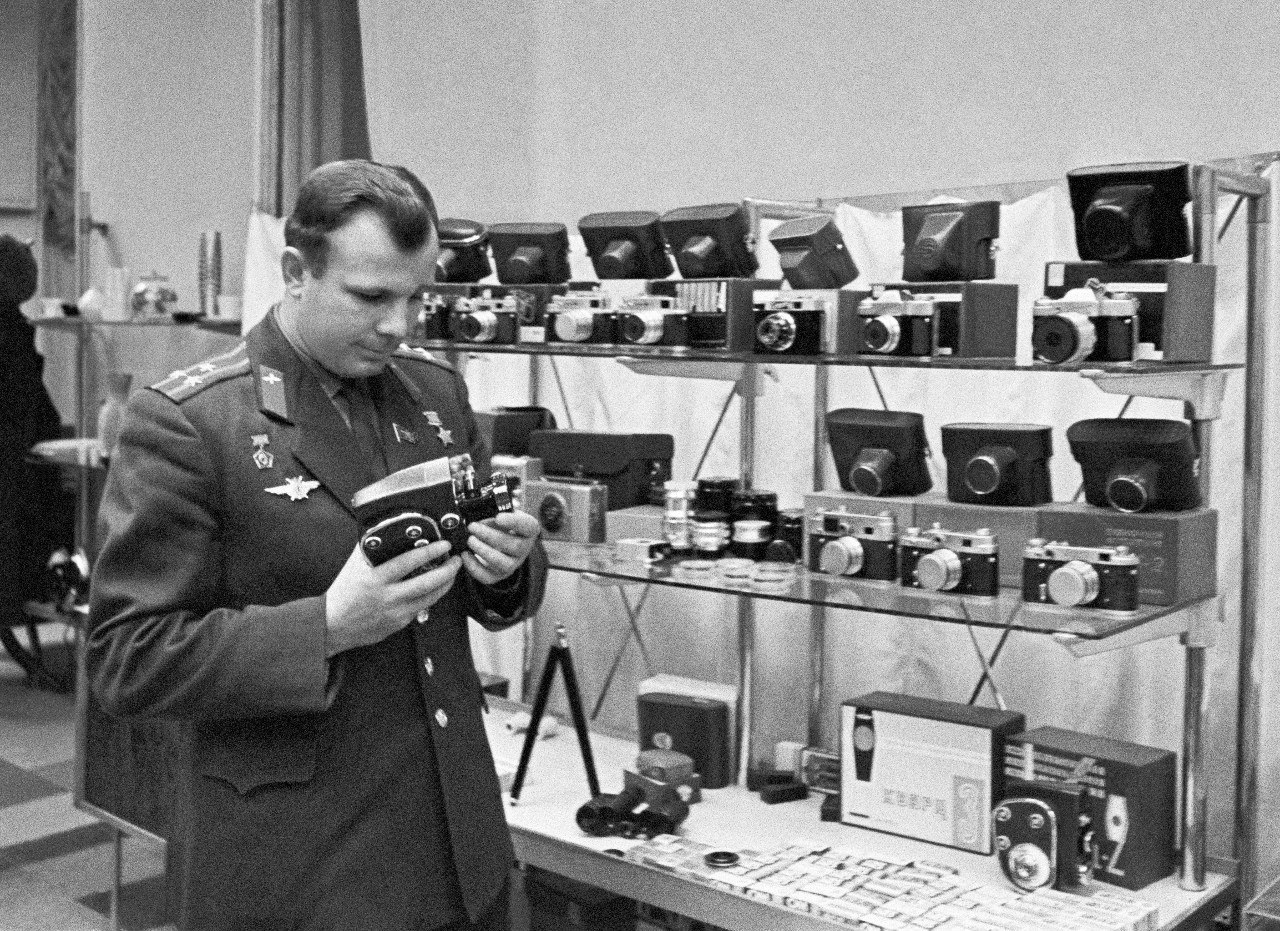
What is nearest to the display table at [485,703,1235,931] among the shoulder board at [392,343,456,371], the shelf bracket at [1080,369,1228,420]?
the shelf bracket at [1080,369,1228,420]

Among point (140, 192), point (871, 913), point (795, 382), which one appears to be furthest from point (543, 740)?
point (140, 192)

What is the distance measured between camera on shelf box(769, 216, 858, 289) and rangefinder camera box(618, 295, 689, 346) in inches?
9.2

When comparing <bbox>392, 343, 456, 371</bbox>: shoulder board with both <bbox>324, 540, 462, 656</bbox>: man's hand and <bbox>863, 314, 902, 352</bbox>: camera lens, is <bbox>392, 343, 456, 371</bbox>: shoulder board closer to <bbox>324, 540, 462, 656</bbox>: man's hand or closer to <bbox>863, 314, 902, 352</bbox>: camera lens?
<bbox>324, 540, 462, 656</bbox>: man's hand

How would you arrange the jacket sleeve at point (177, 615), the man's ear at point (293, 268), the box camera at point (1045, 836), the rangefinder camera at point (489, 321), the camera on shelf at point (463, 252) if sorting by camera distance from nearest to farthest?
the jacket sleeve at point (177, 615)
the man's ear at point (293, 268)
the box camera at point (1045, 836)
the rangefinder camera at point (489, 321)
the camera on shelf at point (463, 252)

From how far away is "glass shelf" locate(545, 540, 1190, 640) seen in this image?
7.77 ft

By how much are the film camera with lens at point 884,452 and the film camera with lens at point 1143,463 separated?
32 centimetres

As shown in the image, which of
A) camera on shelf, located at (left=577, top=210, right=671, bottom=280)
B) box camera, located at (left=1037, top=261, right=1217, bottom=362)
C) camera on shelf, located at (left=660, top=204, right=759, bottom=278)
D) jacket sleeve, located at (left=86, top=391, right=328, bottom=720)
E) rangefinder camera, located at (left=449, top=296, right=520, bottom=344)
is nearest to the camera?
jacket sleeve, located at (left=86, top=391, right=328, bottom=720)

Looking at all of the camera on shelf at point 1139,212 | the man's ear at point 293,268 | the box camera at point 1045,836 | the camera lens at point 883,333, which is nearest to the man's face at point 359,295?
the man's ear at point 293,268

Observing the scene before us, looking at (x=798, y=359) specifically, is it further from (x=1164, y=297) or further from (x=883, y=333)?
(x=1164, y=297)

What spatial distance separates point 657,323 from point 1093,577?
972 mm

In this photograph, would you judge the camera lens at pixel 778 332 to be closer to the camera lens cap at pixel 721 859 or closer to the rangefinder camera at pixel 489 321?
the rangefinder camera at pixel 489 321

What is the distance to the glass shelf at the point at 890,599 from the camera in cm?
237

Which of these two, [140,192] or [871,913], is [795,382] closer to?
[871,913]

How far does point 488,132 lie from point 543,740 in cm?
167
